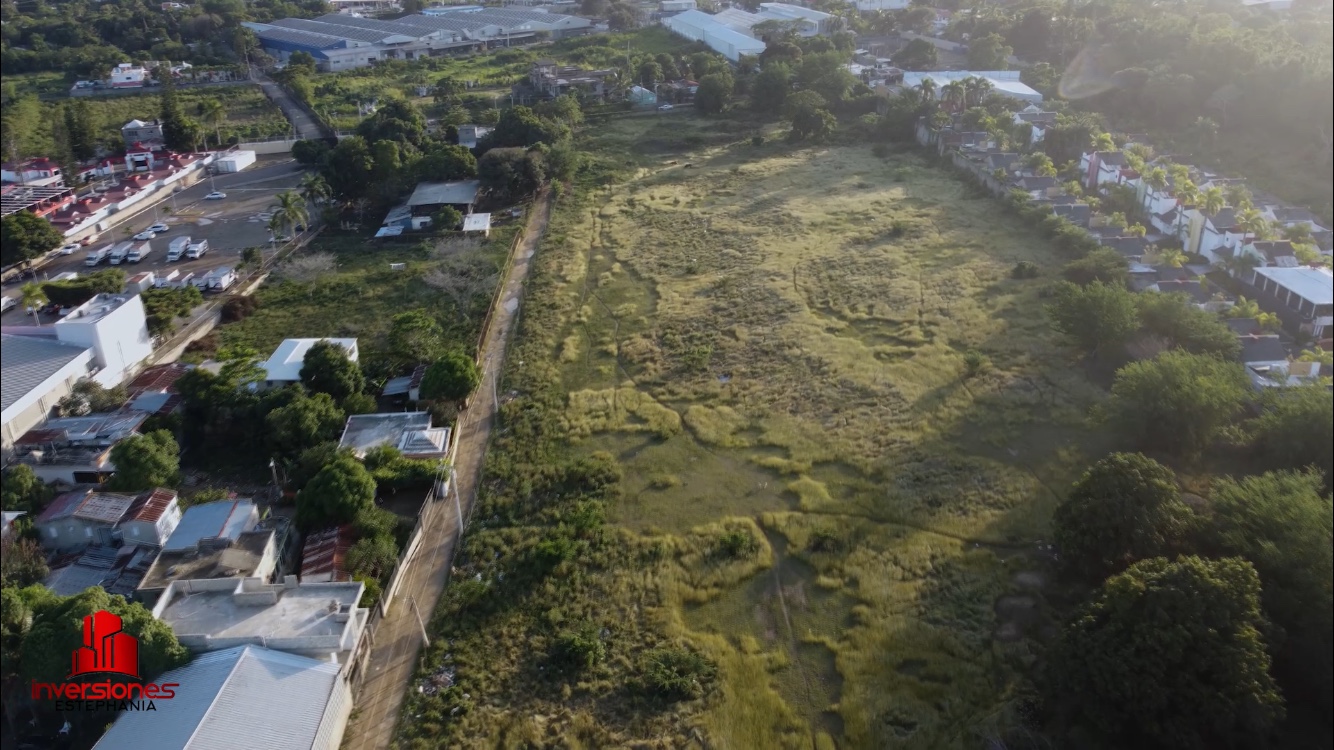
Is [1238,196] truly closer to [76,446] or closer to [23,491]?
[76,446]

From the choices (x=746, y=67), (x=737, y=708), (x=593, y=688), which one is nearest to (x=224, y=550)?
(x=593, y=688)

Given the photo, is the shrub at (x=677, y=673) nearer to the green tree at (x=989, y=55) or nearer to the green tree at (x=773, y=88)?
the green tree at (x=773, y=88)

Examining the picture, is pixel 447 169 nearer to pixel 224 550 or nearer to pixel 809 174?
pixel 809 174

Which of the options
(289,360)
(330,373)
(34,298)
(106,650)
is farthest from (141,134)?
(106,650)

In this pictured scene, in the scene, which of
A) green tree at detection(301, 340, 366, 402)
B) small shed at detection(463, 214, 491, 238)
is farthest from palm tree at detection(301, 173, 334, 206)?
green tree at detection(301, 340, 366, 402)

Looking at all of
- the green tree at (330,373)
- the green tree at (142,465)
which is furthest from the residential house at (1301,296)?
the green tree at (142,465)

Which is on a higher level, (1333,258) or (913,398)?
(1333,258)
